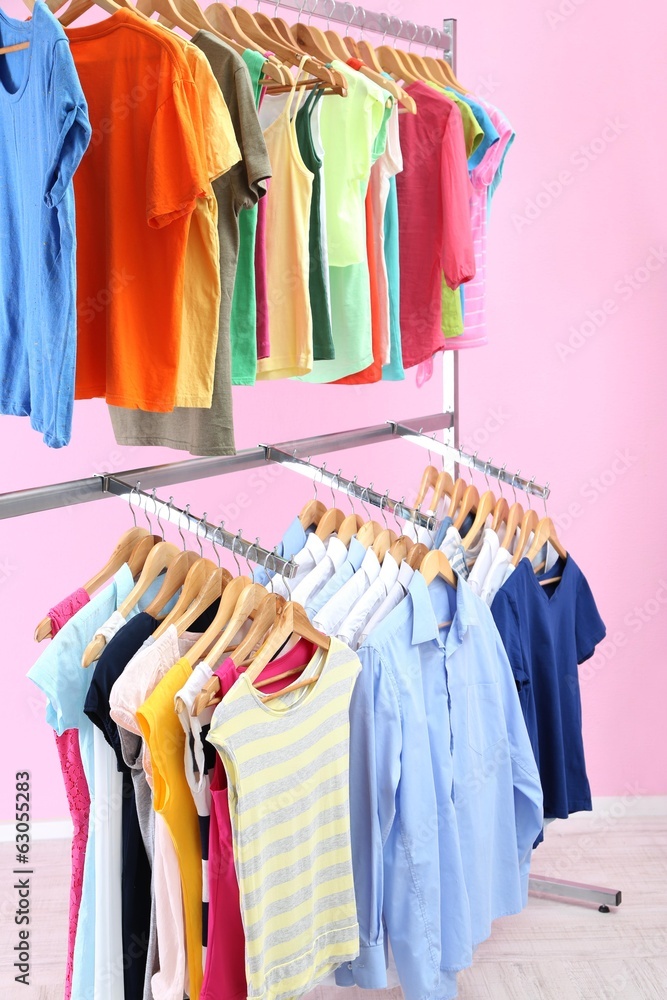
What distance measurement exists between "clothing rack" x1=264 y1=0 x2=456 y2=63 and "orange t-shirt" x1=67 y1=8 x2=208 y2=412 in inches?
25.3

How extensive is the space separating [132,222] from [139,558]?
1.96 feet

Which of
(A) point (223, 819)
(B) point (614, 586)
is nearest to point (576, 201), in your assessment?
(B) point (614, 586)

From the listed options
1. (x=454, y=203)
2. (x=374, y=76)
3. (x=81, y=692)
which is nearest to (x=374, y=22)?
(x=374, y=76)

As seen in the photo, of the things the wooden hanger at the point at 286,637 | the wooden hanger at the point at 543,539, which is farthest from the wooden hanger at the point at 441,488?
the wooden hanger at the point at 286,637

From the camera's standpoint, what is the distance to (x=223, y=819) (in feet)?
5.39

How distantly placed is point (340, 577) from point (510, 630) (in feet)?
1.56

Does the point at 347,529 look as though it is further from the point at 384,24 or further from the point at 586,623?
the point at 384,24

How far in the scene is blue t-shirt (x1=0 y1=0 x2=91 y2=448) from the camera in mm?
1517

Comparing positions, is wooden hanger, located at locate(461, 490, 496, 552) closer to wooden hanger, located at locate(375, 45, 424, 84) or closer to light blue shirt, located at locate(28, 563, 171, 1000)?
light blue shirt, located at locate(28, 563, 171, 1000)

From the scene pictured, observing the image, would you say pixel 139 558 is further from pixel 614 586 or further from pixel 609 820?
pixel 609 820

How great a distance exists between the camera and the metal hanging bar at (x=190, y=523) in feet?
6.21

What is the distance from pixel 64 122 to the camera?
1.49m

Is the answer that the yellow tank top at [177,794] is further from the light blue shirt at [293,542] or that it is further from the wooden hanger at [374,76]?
the wooden hanger at [374,76]

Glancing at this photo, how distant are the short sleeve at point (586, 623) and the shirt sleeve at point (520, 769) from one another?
415 millimetres
